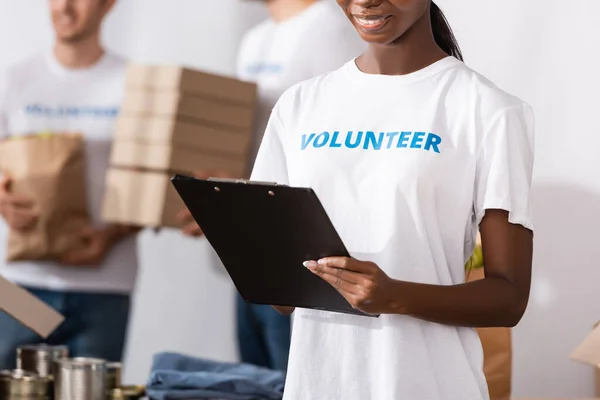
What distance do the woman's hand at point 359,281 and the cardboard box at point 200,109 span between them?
79.4 inches

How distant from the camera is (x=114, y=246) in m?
3.57

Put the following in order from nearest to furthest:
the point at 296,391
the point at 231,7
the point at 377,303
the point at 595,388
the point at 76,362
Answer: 1. the point at 377,303
2. the point at 296,391
3. the point at 76,362
4. the point at 595,388
5. the point at 231,7

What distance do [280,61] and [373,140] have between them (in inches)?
73.6

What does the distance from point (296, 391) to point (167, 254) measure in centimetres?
244

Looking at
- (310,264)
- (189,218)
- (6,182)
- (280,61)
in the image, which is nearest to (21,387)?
(310,264)

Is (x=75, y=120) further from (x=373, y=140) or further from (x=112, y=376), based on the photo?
(x=373, y=140)

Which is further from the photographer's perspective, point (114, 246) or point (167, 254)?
point (167, 254)

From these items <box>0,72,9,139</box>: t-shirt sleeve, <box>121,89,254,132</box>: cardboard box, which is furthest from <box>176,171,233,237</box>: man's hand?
<box>0,72,9,139</box>: t-shirt sleeve

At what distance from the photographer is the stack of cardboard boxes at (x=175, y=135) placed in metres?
3.32

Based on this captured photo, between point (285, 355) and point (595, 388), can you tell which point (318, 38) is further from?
point (595, 388)

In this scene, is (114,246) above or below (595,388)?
above

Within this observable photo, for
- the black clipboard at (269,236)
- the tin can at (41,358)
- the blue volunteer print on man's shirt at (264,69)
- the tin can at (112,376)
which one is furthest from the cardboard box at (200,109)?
the black clipboard at (269,236)

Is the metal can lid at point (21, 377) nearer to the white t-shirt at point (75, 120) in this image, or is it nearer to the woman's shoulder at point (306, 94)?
the woman's shoulder at point (306, 94)

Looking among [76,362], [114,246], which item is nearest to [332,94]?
[76,362]
